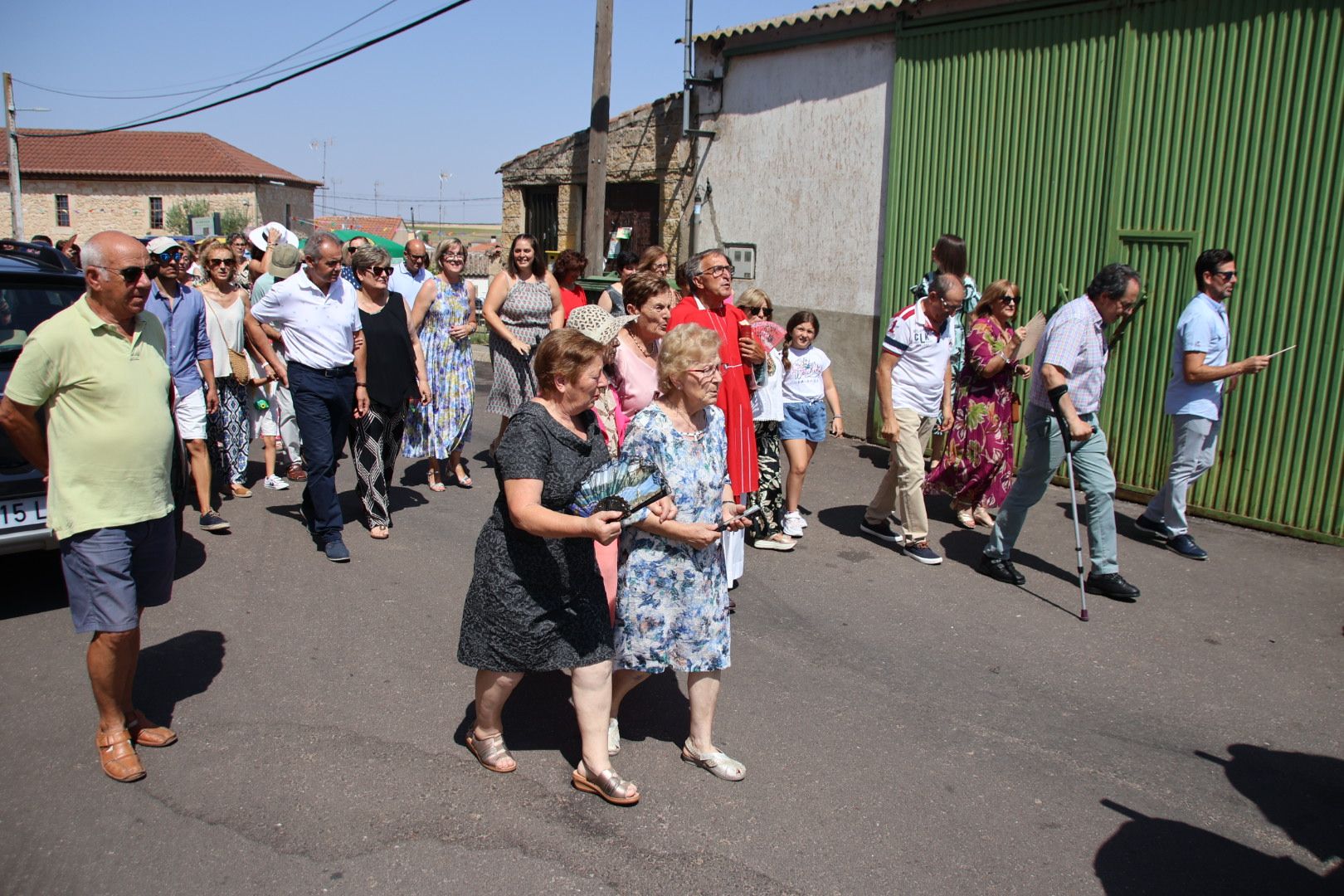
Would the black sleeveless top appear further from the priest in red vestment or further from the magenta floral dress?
the magenta floral dress

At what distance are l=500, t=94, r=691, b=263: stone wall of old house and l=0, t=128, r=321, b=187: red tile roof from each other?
156 feet

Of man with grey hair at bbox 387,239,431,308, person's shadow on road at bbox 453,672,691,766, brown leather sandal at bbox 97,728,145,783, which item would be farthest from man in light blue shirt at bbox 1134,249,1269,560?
brown leather sandal at bbox 97,728,145,783

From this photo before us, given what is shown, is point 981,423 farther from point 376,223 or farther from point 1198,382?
point 376,223

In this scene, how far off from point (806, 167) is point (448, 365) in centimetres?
480

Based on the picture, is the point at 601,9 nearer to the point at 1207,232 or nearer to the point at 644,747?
the point at 1207,232

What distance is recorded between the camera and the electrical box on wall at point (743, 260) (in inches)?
463

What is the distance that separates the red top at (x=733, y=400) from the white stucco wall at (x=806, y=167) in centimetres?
528

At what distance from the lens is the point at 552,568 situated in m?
3.50

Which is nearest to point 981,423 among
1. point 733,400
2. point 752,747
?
point 733,400

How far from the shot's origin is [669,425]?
375 cm

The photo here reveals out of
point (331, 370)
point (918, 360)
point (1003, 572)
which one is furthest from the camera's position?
point (918, 360)

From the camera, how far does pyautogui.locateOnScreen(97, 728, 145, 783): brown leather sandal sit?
12.2 feet

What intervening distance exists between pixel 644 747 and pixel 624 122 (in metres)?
10.8

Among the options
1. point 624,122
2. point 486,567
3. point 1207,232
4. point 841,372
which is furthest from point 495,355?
point 624,122
